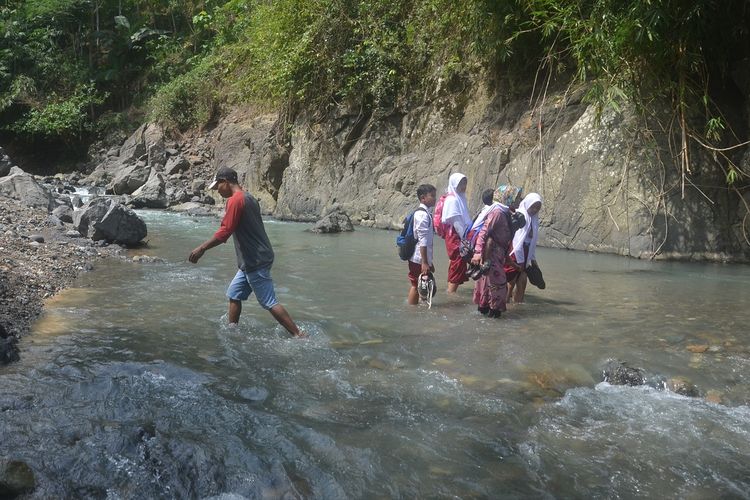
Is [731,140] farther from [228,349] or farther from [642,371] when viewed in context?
[228,349]

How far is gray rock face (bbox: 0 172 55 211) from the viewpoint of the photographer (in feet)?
48.0

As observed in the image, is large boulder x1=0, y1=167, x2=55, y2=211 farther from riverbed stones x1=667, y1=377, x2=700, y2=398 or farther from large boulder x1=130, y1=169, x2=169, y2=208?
riverbed stones x1=667, y1=377, x2=700, y2=398

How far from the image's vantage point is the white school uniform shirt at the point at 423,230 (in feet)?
24.8

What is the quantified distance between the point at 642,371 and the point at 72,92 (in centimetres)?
3336

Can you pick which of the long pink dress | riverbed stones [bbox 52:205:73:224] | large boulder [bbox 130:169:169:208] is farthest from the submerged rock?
large boulder [bbox 130:169:169:208]

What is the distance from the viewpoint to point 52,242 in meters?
10.7

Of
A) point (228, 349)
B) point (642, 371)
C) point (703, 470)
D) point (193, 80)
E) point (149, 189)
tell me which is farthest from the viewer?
point (193, 80)

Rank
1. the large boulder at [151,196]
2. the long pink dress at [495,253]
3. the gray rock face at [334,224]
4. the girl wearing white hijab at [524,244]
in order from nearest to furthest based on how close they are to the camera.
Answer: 1. the long pink dress at [495,253]
2. the girl wearing white hijab at [524,244]
3. the gray rock face at [334,224]
4. the large boulder at [151,196]

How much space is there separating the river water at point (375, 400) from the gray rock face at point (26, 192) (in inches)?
294

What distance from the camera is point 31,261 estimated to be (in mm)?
8820

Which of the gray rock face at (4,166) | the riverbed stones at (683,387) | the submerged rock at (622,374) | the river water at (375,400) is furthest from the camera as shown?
the gray rock face at (4,166)

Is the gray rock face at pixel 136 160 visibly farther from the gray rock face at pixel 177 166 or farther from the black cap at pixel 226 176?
the black cap at pixel 226 176

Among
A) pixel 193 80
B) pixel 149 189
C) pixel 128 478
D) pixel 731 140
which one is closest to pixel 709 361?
pixel 128 478

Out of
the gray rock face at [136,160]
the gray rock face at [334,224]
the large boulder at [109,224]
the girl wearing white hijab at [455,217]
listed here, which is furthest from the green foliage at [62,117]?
the girl wearing white hijab at [455,217]
